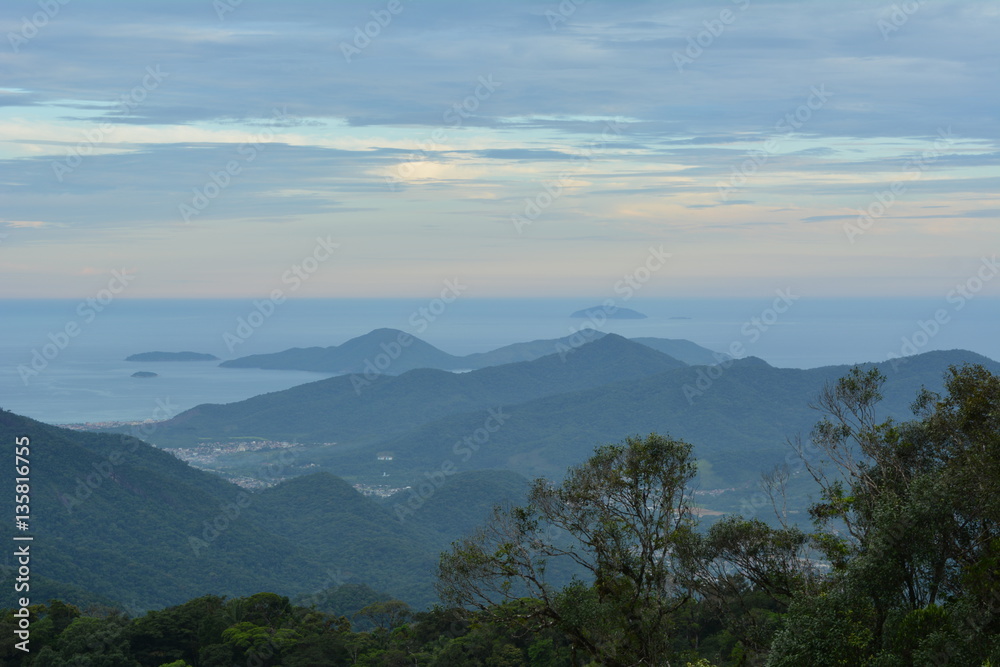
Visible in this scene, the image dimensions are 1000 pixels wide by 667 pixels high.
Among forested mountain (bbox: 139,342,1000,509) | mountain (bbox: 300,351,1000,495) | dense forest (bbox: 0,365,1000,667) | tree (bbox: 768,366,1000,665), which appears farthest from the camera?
forested mountain (bbox: 139,342,1000,509)

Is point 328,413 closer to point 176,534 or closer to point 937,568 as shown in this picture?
point 176,534

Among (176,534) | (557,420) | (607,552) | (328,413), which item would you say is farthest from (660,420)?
(607,552)

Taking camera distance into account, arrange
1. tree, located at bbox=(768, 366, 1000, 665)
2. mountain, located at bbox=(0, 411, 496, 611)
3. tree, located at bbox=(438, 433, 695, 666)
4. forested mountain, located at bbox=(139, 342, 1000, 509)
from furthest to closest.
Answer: forested mountain, located at bbox=(139, 342, 1000, 509) → mountain, located at bbox=(0, 411, 496, 611) → tree, located at bbox=(438, 433, 695, 666) → tree, located at bbox=(768, 366, 1000, 665)

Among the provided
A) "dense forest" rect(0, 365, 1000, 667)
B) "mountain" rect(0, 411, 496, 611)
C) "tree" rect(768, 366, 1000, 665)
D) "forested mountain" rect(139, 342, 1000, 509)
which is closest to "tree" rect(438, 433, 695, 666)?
"dense forest" rect(0, 365, 1000, 667)

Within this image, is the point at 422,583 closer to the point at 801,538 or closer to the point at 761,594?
the point at 761,594

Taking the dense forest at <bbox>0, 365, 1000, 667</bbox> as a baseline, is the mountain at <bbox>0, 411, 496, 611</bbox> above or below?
below

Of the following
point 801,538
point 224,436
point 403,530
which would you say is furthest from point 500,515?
point 224,436

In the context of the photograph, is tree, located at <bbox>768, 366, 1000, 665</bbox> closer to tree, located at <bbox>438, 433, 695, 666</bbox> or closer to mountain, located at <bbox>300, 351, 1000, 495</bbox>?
tree, located at <bbox>438, 433, 695, 666</bbox>

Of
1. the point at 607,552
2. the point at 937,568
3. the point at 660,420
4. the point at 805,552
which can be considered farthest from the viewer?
the point at 660,420
